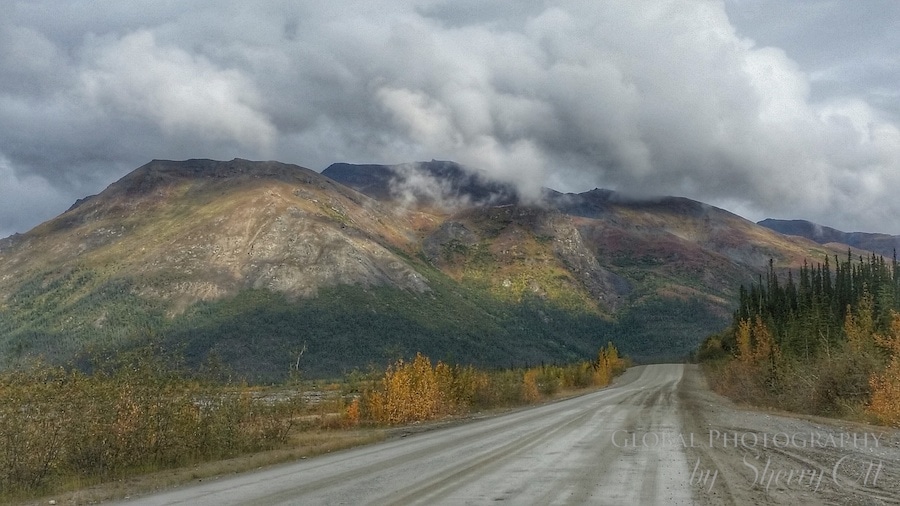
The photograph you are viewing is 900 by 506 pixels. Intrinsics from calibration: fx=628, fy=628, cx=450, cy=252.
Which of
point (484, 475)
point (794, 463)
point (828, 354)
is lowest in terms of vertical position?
point (484, 475)

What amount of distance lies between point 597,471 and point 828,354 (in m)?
26.1

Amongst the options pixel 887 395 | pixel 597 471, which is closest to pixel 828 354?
pixel 887 395

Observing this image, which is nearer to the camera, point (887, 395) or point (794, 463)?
point (794, 463)

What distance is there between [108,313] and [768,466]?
602 feet

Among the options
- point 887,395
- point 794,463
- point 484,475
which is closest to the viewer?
point 484,475

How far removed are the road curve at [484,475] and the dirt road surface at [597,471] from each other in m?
0.03

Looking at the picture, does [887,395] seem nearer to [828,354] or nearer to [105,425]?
[828,354]

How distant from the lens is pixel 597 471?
13648mm

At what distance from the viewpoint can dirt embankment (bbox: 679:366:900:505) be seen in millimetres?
10898

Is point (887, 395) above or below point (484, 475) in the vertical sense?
above

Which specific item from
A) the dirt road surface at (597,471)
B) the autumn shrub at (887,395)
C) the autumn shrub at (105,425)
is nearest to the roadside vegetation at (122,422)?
the autumn shrub at (105,425)

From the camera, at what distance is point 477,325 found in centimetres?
19512

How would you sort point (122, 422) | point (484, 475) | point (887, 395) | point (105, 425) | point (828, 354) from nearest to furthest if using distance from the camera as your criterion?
point (484, 475) < point (105, 425) < point (122, 422) < point (887, 395) < point (828, 354)

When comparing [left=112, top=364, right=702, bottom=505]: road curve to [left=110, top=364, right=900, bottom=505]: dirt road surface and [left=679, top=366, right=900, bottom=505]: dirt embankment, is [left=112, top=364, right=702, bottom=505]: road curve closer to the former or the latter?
[left=110, top=364, right=900, bottom=505]: dirt road surface
